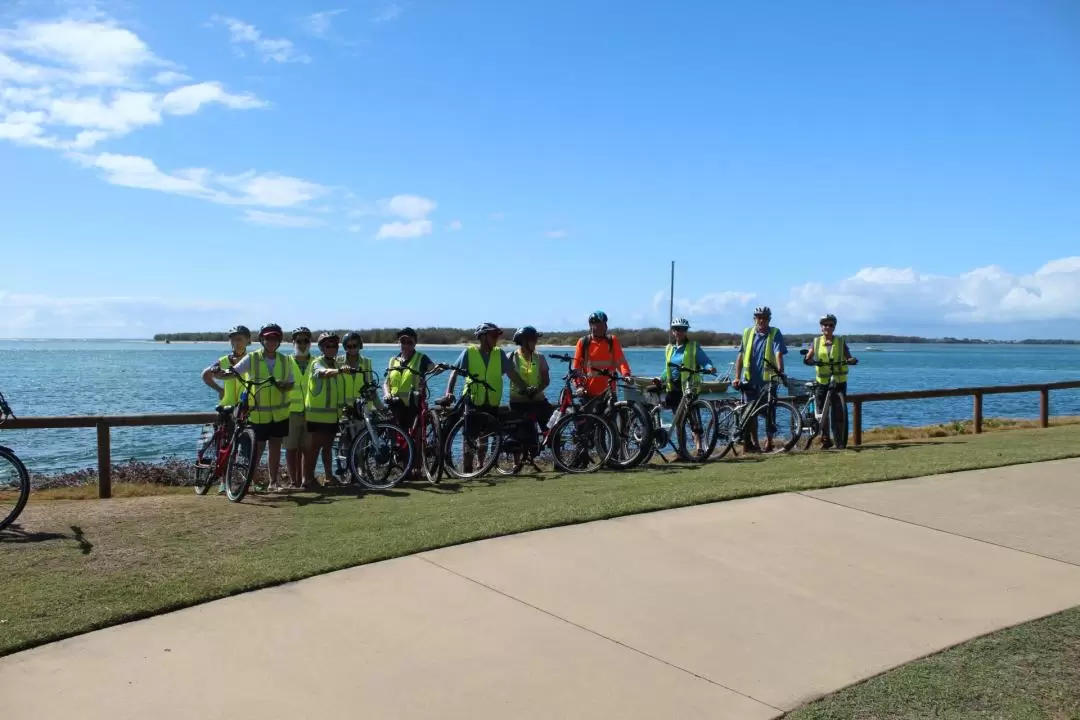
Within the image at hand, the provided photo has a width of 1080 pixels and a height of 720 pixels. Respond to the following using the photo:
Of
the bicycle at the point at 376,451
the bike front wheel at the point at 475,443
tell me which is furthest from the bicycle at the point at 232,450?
the bike front wheel at the point at 475,443

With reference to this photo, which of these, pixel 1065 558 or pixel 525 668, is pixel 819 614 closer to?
pixel 525 668

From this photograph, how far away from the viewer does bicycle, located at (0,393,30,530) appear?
6523 mm

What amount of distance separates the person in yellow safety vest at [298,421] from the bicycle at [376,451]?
57cm

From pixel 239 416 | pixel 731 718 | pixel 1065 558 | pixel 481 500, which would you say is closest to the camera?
pixel 731 718

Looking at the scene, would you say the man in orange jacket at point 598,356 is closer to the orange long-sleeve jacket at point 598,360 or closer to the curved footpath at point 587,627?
the orange long-sleeve jacket at point 598,360

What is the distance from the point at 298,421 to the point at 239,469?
1468mm

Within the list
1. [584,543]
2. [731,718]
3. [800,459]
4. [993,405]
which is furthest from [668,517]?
[993,405]

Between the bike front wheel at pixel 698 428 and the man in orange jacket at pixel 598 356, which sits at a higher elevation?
the man in orange jacket at pixel 598 356

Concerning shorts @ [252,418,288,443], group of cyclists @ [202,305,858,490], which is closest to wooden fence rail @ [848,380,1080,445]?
group of cyclists @ [202,305,858,490]

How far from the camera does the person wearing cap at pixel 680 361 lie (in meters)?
11.2

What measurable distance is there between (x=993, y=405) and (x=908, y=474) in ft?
98.8

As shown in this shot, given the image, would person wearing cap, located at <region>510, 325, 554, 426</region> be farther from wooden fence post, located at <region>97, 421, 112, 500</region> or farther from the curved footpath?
wooden fence post, located at <region>97, 421, 112, 500</region>

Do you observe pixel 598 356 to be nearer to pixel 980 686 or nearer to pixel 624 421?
pixel 624 421

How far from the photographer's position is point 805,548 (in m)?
6.00
